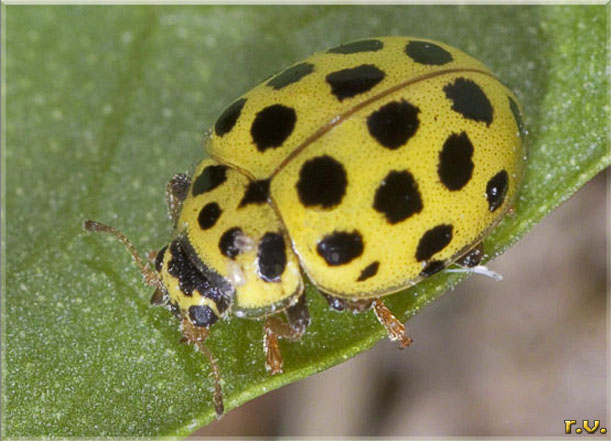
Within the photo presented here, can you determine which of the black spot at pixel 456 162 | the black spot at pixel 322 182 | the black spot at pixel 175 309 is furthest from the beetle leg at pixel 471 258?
the black spot at pixel 175 309

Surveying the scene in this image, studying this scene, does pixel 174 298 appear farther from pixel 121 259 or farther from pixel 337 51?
pixel 337 51

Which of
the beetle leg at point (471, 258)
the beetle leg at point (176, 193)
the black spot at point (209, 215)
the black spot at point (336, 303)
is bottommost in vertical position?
the black spot at point (336, 303)

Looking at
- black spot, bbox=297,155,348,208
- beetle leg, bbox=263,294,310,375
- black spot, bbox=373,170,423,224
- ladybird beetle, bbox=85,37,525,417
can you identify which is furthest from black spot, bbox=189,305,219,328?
black spot, bbox=373,170,423,224

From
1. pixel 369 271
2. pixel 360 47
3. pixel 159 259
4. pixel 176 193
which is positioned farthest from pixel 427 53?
pixel 159 259

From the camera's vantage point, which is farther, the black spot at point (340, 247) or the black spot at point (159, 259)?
the black spot at point (159, 259)

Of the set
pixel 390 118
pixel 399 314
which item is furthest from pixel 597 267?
pixel 390 118

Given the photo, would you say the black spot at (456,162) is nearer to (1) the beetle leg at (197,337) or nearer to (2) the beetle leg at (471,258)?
(2) the beetle leg at (471,258)

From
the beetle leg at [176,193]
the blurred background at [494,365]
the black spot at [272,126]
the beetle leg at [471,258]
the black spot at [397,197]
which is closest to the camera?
the black spot at [397,197]
